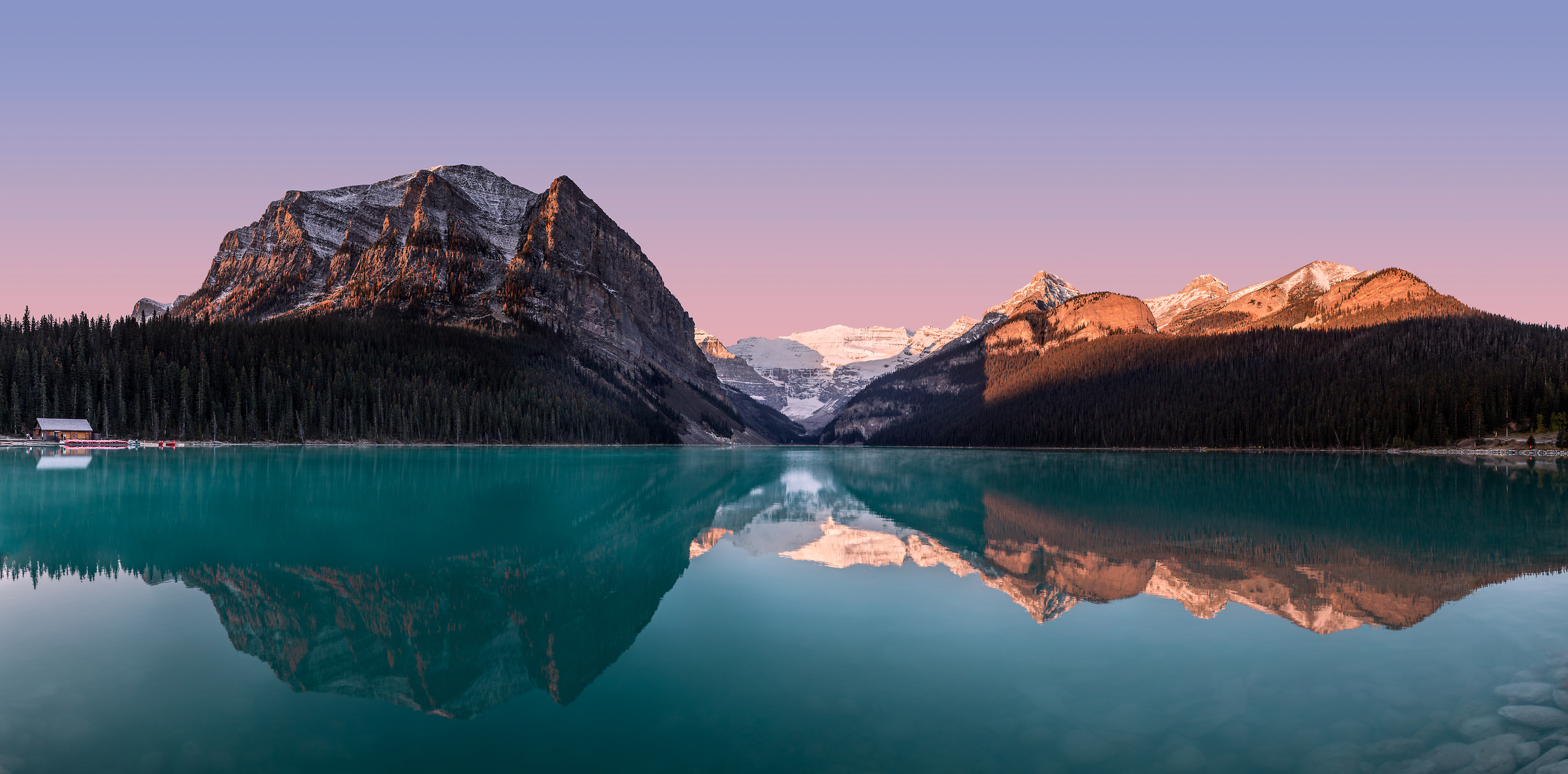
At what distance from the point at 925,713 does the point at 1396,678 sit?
29.3ft

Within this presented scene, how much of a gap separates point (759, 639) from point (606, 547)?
14.1 meters

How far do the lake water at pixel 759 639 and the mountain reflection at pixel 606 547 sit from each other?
0.19 meters

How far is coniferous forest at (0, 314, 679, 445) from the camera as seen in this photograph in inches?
4515

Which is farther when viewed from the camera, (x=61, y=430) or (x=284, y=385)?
(x=284, y=385)

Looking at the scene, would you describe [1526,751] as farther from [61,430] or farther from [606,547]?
[61,430]

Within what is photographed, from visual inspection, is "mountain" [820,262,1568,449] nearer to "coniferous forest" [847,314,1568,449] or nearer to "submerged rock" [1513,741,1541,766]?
"coniferous forest" [847,314,1568,449]

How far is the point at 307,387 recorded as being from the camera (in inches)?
5344

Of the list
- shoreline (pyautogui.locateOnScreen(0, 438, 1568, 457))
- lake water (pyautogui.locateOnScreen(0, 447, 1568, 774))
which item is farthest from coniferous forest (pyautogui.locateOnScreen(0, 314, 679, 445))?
lake water (pyautogui.locateOnScreen(0, 447, 1568, 774))

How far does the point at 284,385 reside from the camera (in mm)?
131250

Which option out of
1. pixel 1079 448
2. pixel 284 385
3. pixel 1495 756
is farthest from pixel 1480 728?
pixel 1079 448

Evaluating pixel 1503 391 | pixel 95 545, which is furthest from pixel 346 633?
pixel 1503 391

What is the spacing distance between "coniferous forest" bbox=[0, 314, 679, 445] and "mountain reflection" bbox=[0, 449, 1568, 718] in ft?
229

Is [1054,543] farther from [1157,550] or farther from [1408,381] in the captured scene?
[1408,381]

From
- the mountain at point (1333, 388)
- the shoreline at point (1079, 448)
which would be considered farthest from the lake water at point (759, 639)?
the mountain at point (1333, 388)
